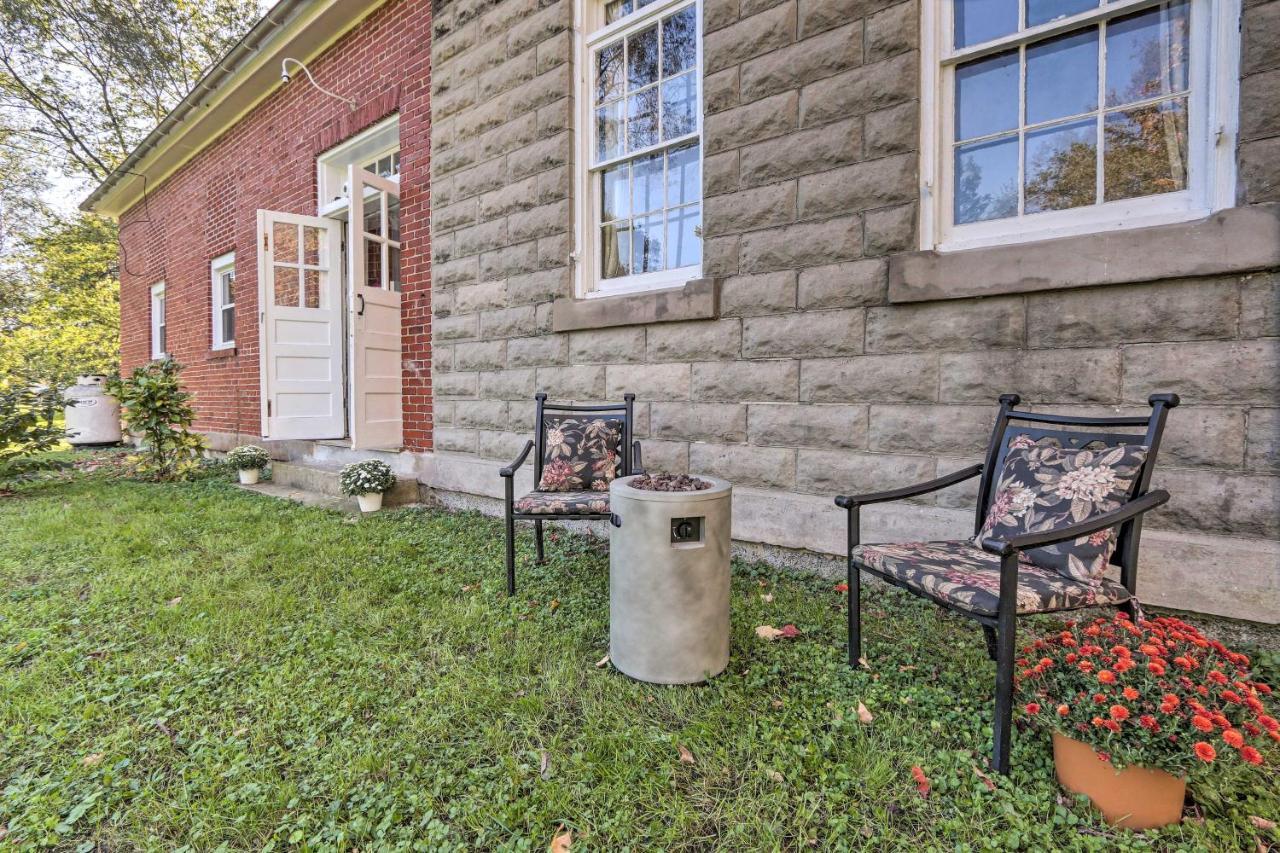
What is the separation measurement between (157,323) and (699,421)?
37.5 feet

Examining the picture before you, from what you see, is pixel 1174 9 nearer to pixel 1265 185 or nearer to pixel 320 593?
pixel 1265 185

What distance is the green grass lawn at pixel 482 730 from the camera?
4.34ft

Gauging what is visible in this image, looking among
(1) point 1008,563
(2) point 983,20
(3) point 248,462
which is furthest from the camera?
(3) point 248,462

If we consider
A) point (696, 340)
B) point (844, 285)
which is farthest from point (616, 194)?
point (844, 285)

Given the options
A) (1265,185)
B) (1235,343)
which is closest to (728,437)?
(1235,343)

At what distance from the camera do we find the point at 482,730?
1.69 metres


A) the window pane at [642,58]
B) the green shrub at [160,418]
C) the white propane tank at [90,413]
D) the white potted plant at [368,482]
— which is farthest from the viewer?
the white propane tank at [90,413]

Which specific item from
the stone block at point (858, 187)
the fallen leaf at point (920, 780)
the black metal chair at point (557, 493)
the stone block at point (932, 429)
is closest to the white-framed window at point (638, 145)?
the stone block at point (858, 187)

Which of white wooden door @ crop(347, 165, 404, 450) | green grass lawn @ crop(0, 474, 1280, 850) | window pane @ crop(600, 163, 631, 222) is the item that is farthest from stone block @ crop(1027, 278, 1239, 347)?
white wooden door @ crop(347, 165, 404, 450)

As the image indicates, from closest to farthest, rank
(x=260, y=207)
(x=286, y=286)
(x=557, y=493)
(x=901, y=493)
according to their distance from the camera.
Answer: (x=901, y=493) → (x=557, y=493) → (x=286, y=286) → (x=260, y=207)

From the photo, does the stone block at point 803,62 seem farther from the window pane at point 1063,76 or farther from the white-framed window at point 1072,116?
the window pane at point 1063,76

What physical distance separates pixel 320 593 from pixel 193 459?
4927 millimetres

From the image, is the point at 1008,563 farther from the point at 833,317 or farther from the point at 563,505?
the point at 563,505

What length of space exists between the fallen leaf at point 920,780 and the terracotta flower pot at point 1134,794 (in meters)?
0.36
